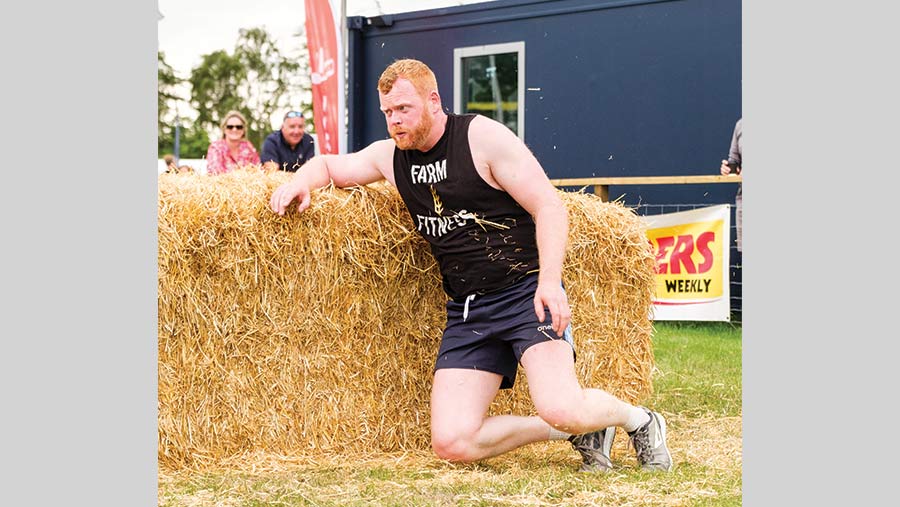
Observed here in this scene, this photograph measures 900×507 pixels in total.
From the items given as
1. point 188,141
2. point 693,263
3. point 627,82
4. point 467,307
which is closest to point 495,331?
point 467,307

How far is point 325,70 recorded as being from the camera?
9367 millimetres

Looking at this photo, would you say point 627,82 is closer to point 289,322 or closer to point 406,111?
point 406,111

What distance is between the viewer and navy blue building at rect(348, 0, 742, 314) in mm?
8938

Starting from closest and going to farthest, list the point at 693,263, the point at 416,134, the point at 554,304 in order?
1. the point at 554,304
2. the point at 416,134
3. the point at 693,263

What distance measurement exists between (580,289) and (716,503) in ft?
4.75

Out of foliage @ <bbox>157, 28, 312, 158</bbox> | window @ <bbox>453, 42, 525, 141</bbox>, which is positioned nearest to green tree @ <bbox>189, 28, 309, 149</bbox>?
foliage @ <bbox>157, 28, 312, 158</bbox>

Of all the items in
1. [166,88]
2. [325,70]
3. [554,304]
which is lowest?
[554,304]

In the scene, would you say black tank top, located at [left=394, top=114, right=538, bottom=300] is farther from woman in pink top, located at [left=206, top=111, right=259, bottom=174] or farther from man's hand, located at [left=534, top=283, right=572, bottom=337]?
woman in pink top, located at [left=206, top=111, right=259, bottom=174]

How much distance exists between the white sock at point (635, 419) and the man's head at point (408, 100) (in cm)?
129

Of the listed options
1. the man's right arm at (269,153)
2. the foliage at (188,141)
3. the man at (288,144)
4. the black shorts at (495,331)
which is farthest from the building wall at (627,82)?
the foliage at (188,141)

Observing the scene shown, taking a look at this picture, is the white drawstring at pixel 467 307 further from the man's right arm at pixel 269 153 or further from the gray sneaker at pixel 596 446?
the man's right arm at pixel 269 153

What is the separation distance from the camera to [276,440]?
12.7 feet

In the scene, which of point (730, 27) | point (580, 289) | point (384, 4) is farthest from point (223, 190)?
point (384, 4)

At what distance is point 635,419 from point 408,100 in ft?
4.79
